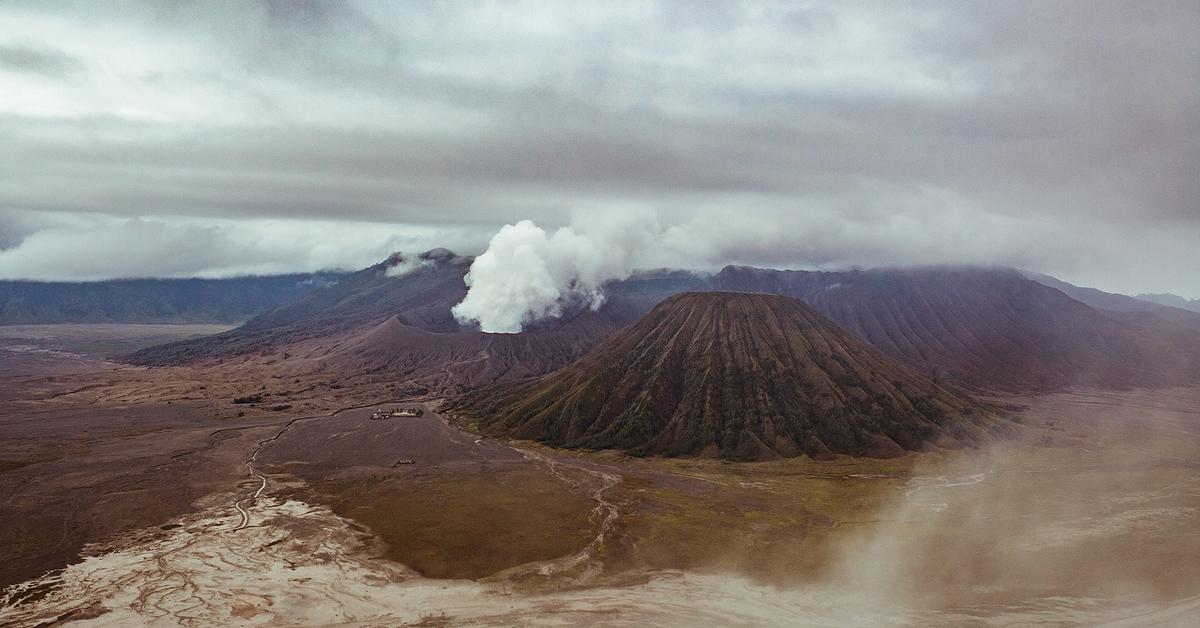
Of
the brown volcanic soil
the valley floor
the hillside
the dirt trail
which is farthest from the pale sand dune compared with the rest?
the hillside

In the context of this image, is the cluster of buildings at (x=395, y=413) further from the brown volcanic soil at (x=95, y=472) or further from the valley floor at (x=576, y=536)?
the valley floor at (x=576, y=536)

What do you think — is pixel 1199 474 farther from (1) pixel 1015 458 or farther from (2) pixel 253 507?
(2) pixel 253 507

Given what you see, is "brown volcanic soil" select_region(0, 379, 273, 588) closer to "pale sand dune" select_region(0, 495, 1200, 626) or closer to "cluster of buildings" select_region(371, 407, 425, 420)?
"pale sand dune" select_region(0, 495, 1200, 626)

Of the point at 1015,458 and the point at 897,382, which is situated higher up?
the point at 897,382

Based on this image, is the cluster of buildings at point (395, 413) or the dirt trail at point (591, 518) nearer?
the dirt trail at point (591, 518)

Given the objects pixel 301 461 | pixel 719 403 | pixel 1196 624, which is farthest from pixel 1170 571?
pixel 301 461

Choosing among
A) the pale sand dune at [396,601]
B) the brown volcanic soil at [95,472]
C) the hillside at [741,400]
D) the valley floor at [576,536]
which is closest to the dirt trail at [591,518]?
the valley floor at [576,536]

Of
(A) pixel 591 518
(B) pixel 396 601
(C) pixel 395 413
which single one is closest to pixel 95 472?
(C) pixel 395 413
